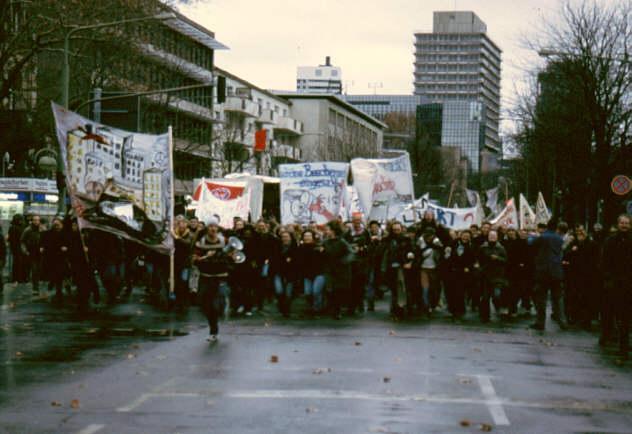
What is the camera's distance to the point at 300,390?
11.6 meters

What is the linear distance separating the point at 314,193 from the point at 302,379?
1834cm

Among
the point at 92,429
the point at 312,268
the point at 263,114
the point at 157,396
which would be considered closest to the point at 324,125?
the point at 263,114

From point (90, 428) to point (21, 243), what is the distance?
19464 mm

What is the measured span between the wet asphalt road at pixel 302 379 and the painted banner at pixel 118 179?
188 centimetres

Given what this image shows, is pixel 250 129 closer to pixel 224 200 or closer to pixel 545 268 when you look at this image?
pixel 224 200

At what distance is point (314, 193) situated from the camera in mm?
30656

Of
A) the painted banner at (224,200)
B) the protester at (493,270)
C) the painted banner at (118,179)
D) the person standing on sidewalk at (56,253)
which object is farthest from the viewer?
the painted banner at (224,200)

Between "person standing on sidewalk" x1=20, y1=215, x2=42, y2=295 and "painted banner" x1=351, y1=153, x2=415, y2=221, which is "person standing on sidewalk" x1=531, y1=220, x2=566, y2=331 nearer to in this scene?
"painted banner" x1=351, y1=153, x2=415, y2=221

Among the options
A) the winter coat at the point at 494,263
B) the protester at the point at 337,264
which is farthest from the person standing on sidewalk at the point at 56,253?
the winter coat at the point at 494,263

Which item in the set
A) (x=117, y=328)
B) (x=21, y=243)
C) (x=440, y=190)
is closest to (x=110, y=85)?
(x=21, y=243)

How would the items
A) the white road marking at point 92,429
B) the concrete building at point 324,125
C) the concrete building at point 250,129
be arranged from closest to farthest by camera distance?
the white road marking at point 92,429
the concrete building at point 250,129
the concrete building at point 324,125

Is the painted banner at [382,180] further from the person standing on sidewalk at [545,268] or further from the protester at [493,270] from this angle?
the person standing on sidewalk at [545,268]

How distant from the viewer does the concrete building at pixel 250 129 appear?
8150 cm

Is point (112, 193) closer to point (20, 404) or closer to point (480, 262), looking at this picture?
point (480, 262)
